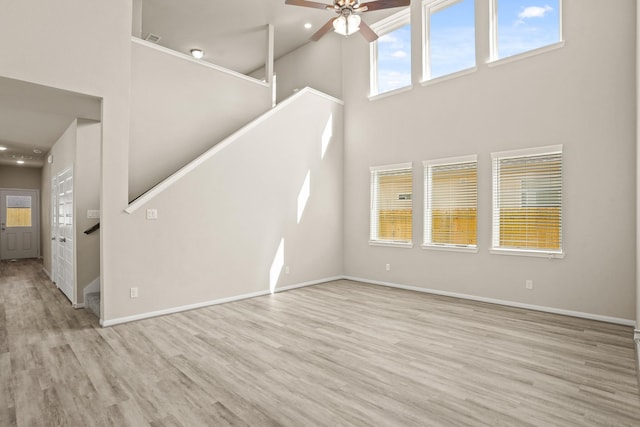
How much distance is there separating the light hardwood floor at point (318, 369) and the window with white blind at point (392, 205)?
1.80 m

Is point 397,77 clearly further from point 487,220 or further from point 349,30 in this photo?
point 487,220

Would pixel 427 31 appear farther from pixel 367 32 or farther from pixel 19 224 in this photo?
pixel 19 224

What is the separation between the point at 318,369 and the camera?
2930 mm

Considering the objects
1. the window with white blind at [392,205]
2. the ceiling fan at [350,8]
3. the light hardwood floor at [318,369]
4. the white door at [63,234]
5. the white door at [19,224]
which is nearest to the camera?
the light hardwood floor at [318,369]

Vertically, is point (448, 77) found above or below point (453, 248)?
above

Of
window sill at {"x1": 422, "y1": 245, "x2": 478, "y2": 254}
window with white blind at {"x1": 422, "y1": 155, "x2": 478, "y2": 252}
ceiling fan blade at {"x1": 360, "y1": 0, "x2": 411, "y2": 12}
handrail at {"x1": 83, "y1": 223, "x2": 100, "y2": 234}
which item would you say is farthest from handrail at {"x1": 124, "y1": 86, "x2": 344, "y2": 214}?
window sill at {"x1": 422, "y1": 245, "x2": 478, "y2": 254}

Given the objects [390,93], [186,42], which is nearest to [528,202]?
[390,93]

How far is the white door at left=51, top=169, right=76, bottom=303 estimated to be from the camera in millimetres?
5195

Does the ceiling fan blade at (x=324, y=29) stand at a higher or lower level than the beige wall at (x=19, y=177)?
higher

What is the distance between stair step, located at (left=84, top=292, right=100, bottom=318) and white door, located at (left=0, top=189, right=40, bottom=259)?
Result: 7735mm

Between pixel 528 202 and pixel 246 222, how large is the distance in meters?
4.06

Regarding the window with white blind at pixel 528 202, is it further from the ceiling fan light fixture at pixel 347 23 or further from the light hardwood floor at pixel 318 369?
the ceiling fan light fixture at pixel 347 23

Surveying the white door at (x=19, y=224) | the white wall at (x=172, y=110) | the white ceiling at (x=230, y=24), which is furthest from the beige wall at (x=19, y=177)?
the white wall at (x=172, y=110)

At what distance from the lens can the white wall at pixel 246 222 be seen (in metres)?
4.40
